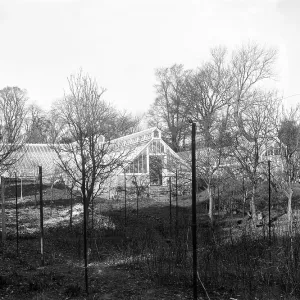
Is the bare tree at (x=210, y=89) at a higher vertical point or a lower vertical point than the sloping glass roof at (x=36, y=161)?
higher

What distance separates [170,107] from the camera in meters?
32.7

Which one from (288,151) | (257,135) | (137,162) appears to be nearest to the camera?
(288,151)

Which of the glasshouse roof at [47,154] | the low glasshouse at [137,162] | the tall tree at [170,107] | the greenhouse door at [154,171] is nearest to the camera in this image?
the low glasshouse at [137,162]

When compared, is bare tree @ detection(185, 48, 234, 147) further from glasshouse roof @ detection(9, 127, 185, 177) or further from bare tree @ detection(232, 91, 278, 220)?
bare tree @ detection(232, 91, 278, 220)

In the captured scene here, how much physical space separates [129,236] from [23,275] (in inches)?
132

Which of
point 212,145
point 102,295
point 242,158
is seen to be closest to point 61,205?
point 212,145

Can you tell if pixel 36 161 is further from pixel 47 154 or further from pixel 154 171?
pixel 154 171

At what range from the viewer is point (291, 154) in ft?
31.1

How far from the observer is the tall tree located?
31672 mm

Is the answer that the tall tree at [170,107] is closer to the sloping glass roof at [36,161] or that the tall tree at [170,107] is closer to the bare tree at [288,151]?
the sloping glass roof at [36,161]

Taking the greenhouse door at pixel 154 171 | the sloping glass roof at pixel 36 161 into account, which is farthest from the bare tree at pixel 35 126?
the greenhouse door at pixel 154 171

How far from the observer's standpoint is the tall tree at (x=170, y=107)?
3167cm

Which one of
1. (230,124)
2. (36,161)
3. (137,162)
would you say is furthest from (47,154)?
(230,124)

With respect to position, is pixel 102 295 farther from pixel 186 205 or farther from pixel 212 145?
pixel 186 205
